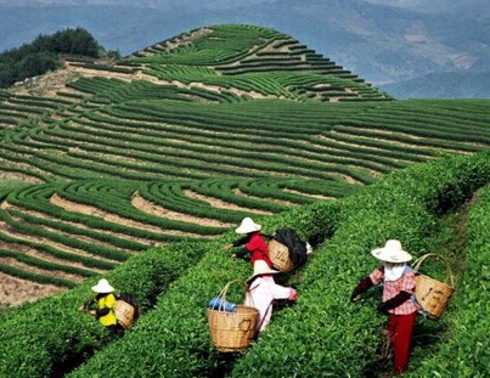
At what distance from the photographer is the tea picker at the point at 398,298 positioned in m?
11.5

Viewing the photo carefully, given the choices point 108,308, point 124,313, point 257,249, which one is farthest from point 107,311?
point 257,249

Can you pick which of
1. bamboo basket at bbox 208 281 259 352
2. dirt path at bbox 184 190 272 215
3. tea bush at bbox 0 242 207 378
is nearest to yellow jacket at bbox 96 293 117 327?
tea bush at bbox 0 242 207 378

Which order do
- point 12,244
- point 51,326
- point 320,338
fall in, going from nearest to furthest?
point 320,338 → point 51,326 → point 12,244

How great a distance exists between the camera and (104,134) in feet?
218

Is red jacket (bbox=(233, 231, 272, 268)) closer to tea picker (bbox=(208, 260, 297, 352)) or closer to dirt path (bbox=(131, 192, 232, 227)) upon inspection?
Answer: tea picker (bbox=(208, 260, 297, 352))

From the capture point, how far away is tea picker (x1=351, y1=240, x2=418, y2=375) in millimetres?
11547

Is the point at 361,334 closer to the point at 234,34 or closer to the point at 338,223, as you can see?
the point at 338,223

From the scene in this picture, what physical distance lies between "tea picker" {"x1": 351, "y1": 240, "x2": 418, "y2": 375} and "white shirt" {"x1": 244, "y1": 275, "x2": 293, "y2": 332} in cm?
159

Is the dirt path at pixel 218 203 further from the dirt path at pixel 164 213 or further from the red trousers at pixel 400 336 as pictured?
the red trousers at pixel 400 336

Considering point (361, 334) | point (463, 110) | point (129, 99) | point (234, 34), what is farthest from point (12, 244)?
point (234, 34)

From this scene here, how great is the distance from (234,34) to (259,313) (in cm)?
11371

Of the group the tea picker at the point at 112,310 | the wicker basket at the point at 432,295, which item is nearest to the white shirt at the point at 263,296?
the wicker basket at the point at 432,295

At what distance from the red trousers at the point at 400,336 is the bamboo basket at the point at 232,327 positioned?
2.08m

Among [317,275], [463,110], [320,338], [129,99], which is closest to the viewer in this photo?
[320,338]
